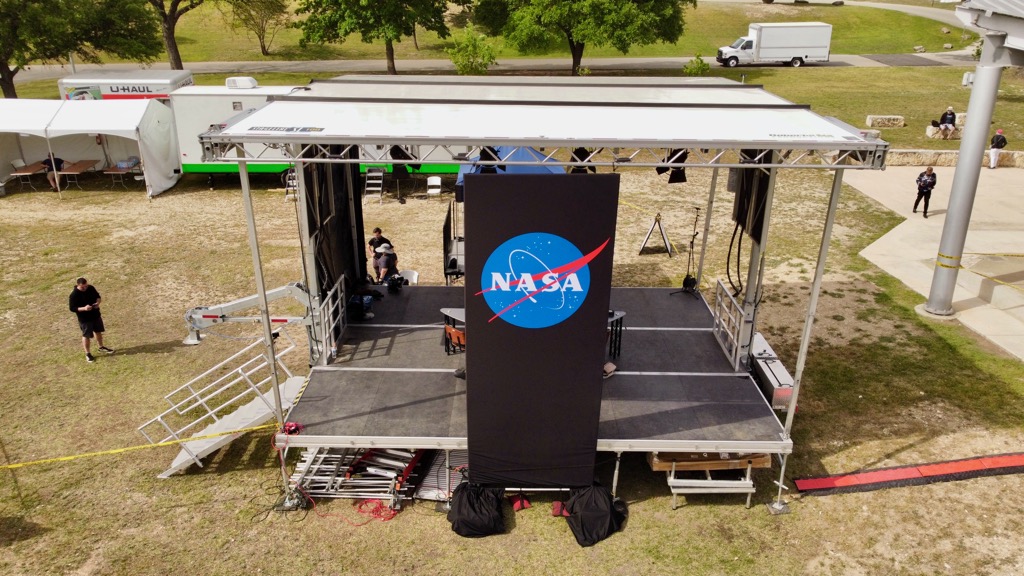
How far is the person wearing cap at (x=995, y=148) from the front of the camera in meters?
23.9

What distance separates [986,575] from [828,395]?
3.84m

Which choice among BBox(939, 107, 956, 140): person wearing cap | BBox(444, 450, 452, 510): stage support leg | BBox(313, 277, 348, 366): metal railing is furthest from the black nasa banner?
BBox(939, 107, 956, 140): person wearing cap

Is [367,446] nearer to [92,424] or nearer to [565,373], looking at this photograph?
[565,373]

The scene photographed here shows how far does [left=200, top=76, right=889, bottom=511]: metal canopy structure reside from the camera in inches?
308

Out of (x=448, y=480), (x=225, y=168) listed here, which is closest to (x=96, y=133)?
(x=225, y=168)

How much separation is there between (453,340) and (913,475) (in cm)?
681

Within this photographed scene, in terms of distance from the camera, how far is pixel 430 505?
923 cm

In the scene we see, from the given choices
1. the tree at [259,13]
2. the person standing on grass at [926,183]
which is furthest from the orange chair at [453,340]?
the tree at [259,13]

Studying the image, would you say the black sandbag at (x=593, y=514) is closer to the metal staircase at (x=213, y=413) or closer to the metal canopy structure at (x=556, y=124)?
the metal canopy structure at (x=556, y=124)

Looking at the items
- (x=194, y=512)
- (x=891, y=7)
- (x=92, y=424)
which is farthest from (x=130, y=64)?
(x=891, y=7)

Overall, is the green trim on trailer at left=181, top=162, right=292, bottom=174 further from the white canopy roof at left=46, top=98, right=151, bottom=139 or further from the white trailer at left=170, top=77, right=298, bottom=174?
the white canopy roof at left=46, top=98, right=151, bottom=139

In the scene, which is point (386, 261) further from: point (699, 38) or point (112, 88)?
point (699, 38)

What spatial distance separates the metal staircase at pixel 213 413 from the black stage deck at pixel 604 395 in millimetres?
859

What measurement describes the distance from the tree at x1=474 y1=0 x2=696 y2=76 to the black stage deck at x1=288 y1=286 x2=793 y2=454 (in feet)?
86.5
